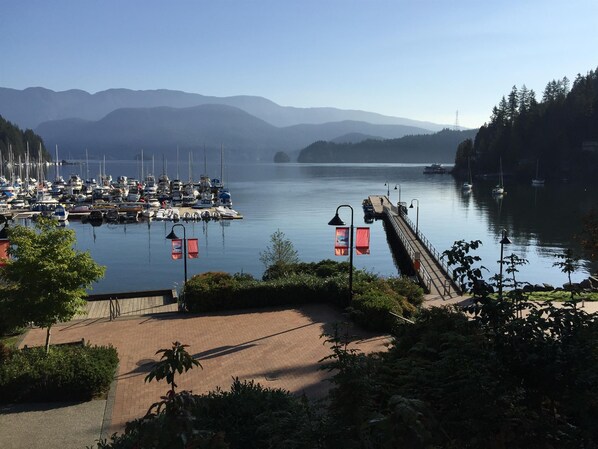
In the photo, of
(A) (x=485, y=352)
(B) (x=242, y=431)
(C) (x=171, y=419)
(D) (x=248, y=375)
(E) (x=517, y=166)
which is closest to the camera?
(C) (x=171, y=419)

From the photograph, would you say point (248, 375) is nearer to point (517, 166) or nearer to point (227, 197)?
point (227, 197)

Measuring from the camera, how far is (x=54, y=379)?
1196 cm

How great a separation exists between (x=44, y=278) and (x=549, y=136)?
146048mm

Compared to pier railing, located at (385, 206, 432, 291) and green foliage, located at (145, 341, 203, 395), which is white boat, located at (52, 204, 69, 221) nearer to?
pier railing, located at (385, 206, 432, 291)

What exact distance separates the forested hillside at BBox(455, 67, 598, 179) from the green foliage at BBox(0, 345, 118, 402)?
468ft

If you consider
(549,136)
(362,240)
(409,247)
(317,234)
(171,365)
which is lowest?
(317,234)

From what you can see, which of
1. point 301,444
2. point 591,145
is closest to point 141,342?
point 301,444

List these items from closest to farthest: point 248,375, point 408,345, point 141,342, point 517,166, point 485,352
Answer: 1. point 485,352
2. point 408,345
3. point 248,375
4. point 141,342
5. point 517,166

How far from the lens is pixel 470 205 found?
9356cm

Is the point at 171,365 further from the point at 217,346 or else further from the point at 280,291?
the point at 280,291

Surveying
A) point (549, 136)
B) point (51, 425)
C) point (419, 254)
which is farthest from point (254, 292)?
point (549, 136)

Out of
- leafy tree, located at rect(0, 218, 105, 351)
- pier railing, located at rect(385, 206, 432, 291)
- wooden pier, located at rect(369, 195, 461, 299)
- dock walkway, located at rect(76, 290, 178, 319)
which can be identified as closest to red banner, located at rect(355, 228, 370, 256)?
wooden pier, located at rect(369, 195, 461, 299)

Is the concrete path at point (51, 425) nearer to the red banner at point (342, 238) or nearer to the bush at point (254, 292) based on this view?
the bush at point (254, 292)

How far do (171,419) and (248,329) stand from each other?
551 inches
